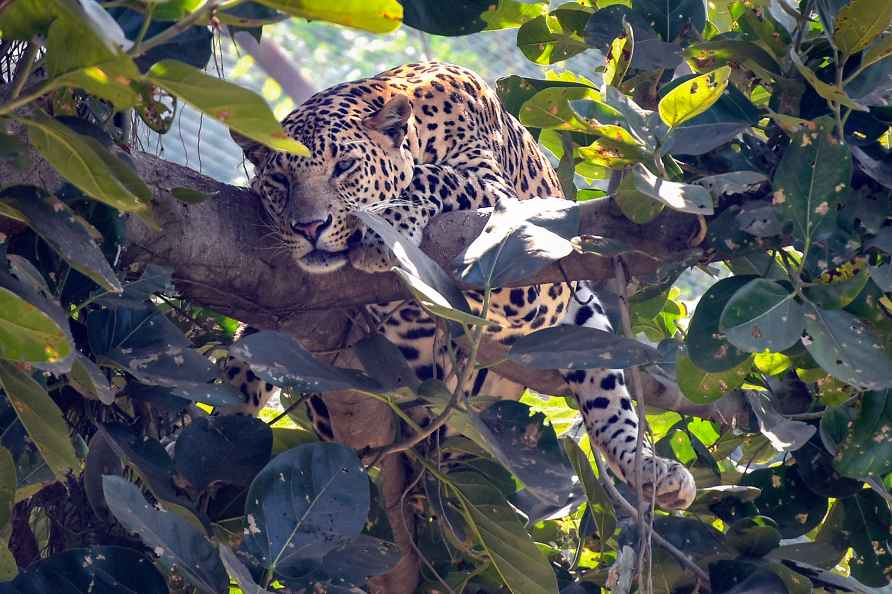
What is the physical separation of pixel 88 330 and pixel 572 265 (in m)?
1.00

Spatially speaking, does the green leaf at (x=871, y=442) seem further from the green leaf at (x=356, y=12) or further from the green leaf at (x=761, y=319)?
the green leaf at (x=356, y=12)

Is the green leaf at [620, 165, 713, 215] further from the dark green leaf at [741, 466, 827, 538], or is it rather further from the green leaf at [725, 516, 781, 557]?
the dark green leaf at [741, 466, 827, 538]

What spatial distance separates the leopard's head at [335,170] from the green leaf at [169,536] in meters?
1.05

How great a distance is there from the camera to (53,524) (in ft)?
8.68

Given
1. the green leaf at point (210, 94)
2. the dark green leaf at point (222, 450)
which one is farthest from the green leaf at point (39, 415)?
the green leaf at point (210, 94)

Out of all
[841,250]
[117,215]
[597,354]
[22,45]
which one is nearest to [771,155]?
[841,250]

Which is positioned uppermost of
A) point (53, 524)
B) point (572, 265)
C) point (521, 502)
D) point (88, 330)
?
point (88, 330)

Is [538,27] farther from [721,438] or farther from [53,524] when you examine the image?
[53,524]

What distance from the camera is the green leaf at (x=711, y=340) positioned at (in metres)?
2.19

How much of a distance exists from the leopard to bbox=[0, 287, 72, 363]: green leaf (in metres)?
1.23

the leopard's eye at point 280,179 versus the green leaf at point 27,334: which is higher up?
the green leaf at point 27,334

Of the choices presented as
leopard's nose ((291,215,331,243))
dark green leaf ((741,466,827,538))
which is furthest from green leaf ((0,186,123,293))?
dark green leaf ((741,466,827,538))

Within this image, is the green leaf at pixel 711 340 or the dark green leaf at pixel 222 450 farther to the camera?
the dark green leaf at pixel 222 450

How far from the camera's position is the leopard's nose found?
2929 millimetres
